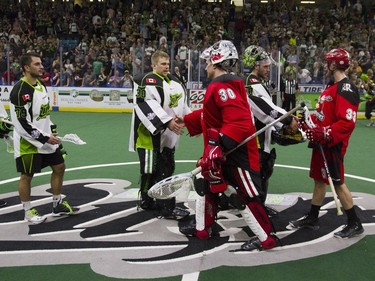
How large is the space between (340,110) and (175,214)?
→ 6.65 ft

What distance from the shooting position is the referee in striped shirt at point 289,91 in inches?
593

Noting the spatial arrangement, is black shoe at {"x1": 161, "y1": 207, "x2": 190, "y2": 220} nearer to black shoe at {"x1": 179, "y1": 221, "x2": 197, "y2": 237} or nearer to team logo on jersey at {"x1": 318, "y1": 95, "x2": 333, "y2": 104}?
black shoe at {"x1": 179, "y1": 221, "x2": 197, "y2": 237}

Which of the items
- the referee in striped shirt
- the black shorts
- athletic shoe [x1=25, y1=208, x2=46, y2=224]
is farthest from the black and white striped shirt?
athletic shoe [x1=25, y1=208, x2=46, y2=224]

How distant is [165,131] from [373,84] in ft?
32.2

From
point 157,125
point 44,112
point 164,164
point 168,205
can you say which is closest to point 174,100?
point 157,125

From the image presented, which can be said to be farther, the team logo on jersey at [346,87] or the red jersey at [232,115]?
the team logo on jersey at [346,87]

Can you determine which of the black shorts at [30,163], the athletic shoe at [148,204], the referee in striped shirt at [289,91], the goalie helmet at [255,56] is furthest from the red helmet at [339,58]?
the referee in striped shirt at [289,91]

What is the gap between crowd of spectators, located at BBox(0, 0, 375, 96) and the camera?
15969 mm

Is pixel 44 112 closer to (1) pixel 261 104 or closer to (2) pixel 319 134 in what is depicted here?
(1) pixel 261 104

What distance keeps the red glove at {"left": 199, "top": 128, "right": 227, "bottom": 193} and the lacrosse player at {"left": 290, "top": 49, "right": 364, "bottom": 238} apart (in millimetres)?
941

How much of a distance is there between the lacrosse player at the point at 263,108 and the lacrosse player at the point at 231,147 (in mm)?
527

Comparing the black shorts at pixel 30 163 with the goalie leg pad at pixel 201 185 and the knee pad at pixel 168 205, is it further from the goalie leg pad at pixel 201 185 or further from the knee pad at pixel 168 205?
the goalie leg pad at pixel 201 185

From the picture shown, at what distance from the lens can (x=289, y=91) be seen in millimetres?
15086

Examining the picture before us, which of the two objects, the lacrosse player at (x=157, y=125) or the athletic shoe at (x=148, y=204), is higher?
the lacrosse player at (x=157, y=125)
